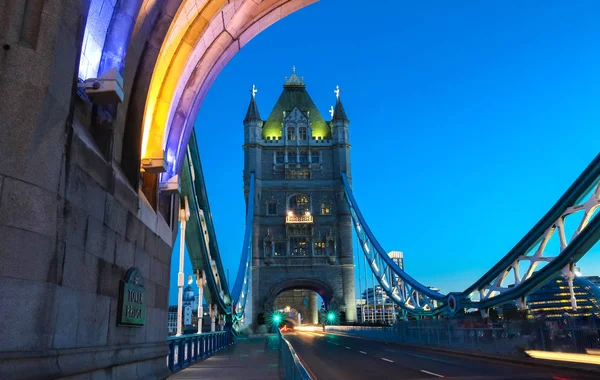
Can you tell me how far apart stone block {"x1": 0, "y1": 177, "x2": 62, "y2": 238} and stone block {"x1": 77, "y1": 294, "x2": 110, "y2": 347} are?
112cm

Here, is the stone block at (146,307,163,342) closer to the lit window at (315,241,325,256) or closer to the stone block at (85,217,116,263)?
the stone block at (85,217,116,263)

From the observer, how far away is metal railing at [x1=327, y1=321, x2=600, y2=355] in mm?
15211

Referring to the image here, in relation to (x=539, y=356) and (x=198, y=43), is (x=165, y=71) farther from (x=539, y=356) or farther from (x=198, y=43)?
(x=539, y=356)

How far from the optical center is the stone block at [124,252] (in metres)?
6.31

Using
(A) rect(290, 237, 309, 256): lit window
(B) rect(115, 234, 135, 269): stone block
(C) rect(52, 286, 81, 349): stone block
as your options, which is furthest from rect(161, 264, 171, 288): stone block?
(A) rect(290, 237, 309, 256): lit window

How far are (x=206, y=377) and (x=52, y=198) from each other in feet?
27.7

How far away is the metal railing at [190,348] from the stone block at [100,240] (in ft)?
23.5

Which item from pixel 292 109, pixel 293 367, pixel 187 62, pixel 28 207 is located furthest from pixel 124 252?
pixel 292 109

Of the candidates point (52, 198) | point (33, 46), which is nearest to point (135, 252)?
point (52, 198)

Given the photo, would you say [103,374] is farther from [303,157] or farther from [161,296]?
[303,157]

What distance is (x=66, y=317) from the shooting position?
4.78 m

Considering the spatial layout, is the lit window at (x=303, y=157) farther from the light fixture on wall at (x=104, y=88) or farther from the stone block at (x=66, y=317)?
the stone block at (x=66, y=317)

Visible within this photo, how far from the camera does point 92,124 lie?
21.0 feet

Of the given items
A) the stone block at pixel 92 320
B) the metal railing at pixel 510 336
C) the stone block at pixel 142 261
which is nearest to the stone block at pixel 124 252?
the stone block at pixel 142 261
